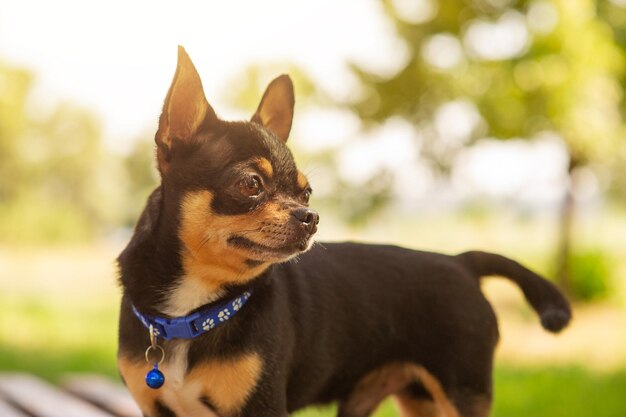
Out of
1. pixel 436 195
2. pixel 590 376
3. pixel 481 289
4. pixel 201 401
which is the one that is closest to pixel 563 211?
pixel 436 195

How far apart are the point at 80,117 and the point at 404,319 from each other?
1824 cm

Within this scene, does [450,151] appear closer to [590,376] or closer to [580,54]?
[580,54]

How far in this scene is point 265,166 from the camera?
2812mm

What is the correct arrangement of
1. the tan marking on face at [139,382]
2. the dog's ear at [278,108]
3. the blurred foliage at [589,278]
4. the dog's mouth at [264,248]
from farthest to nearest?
1. the blurred foliage at [589,278]
2. the dog's ear at [278,108]
3. the tan marking on face at [139,382]
4. the dog's mouth at [264,248]

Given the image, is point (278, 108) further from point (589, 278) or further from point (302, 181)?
point (589, 278)

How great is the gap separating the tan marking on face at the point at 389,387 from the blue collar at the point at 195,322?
30.5 inches

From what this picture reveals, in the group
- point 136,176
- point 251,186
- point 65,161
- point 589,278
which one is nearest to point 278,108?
point 251,186

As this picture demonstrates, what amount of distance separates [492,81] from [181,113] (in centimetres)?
846

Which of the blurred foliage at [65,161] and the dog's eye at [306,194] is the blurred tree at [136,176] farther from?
the dog's eye at [306,194]

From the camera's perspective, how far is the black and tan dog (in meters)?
2.78

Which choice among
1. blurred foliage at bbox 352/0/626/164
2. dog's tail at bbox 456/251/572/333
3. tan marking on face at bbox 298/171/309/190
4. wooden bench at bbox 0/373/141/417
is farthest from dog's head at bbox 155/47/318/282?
blurred foliage at bbox 352/0/626/164

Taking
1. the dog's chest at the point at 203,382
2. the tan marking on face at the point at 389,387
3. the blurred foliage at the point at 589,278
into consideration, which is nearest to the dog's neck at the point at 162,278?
the dog's chest at the point at 203,382

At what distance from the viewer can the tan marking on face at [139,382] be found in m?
2.91

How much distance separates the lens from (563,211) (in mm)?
12617
